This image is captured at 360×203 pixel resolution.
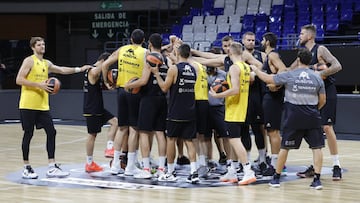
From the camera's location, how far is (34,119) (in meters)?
10.6

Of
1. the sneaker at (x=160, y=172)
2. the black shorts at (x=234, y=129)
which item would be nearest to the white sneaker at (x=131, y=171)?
the sneaker at (x=160, y=172)

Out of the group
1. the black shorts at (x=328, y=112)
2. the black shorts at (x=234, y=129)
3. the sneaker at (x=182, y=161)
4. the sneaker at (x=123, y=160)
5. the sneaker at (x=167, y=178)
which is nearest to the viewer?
the black shorts at (x=234, y=129)

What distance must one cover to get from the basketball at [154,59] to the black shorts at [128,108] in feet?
2.74

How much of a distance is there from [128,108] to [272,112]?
213 cm

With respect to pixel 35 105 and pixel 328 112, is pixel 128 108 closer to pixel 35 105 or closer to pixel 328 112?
pixel 35 105

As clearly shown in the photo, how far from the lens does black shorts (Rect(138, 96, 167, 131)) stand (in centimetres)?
1037

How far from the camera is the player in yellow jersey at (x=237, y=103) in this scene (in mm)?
9836

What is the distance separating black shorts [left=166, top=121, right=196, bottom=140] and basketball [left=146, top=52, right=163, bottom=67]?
849mm

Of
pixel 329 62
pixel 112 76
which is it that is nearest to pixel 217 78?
pixel 112 76

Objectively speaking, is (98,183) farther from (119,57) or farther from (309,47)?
(309,47)

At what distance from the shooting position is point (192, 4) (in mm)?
27234

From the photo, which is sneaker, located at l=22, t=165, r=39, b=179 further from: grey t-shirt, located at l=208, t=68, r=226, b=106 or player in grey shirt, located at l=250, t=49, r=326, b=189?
player in grey shirt, located at l=250, t=49, r=326, b=189

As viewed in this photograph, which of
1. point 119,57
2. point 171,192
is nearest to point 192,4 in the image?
point 119,57

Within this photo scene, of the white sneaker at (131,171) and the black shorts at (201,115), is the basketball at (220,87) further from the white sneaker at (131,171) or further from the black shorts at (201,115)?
the white sneaker at (131,171)
